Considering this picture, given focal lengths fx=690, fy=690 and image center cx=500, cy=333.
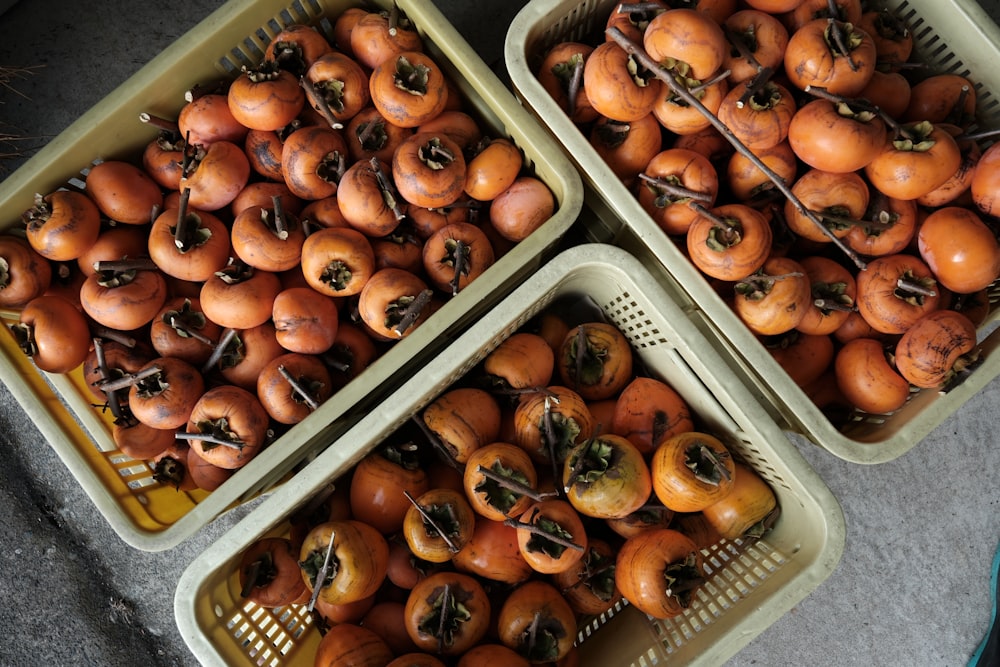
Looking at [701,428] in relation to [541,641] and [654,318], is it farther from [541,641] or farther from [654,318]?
[541,641]

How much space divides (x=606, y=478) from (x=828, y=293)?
1.86 ft

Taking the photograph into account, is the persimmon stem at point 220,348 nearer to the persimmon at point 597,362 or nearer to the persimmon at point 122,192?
the persimmon at point 122,192

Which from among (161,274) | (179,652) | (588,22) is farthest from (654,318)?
(179,652)

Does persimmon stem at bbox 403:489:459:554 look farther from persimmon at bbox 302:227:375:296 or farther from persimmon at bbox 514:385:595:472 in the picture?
persimmon at bbox 302:227:375:296

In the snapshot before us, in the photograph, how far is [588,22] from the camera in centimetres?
142

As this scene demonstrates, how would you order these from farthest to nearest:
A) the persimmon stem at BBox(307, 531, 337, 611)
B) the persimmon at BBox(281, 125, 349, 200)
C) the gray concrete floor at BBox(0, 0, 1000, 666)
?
the gray concrete floor at BBox(0, 0, 1000, 666) < the persimmon at BBox(281, 125, 349, 200) < the persimmon stem at BBox(307, 531, 337, 611)

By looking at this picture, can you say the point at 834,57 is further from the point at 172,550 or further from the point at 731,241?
the point at 172,550

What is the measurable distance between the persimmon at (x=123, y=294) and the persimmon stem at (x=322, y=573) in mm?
549

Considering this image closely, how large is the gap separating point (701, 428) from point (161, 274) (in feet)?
3.56

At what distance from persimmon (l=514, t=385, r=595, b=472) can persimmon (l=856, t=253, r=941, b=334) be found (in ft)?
1.83

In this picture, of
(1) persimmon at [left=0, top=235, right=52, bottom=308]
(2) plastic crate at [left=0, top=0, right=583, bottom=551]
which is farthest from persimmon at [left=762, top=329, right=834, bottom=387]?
(1) persimmon at [left=0, top=235, right=52, bottom=308]

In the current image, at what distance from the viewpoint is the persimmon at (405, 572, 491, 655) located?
1127mm

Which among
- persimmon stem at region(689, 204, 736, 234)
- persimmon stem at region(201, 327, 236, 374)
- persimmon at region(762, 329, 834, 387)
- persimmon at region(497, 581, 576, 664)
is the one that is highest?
persimmon stem at region(201, 327, 236, 374)

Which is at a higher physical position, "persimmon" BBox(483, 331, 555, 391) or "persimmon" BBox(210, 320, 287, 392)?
"persimmon" BBox(210, 320, 287, 392)
